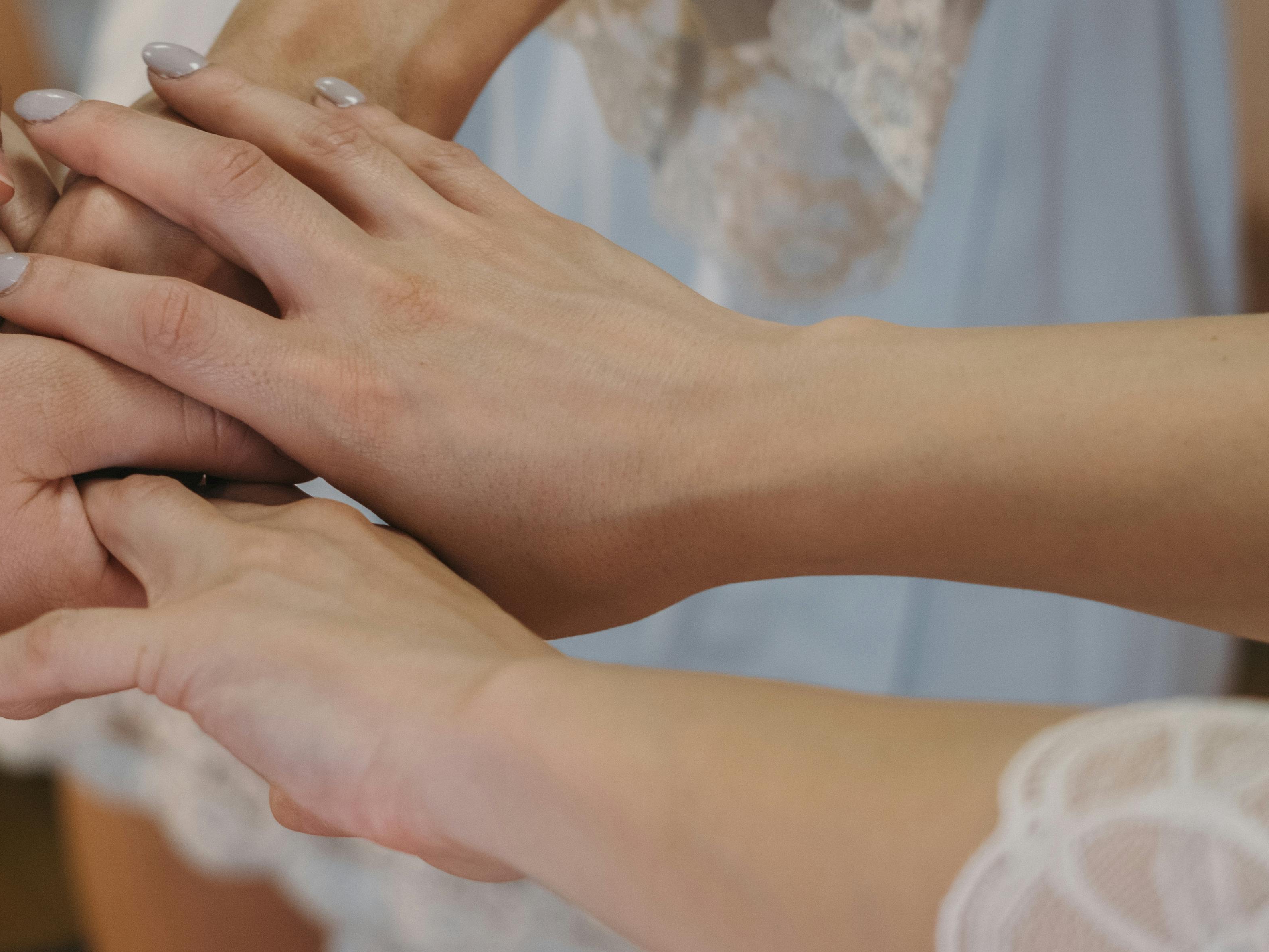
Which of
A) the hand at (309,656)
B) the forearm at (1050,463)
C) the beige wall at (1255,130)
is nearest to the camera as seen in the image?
the hand at (309,656)

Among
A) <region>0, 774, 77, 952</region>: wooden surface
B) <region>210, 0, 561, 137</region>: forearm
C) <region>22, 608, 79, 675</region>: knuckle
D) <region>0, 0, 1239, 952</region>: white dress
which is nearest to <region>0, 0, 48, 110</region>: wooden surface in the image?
<region>0, 0, 1239, 952</region>: white dress

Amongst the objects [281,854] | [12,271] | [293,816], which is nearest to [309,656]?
[293,816]

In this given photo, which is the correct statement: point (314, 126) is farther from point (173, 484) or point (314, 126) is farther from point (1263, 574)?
point (1263, 574)

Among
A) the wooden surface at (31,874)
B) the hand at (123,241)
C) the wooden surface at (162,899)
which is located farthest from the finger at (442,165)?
the wooden surface at (31,874)

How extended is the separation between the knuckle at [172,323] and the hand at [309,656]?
7 centimetres

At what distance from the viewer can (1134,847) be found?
0.23 metres

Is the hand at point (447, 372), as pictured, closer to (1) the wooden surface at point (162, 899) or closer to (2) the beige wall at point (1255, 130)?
(1) the wooden surface at point (162, 899)

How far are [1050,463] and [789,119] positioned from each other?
0.44 metres

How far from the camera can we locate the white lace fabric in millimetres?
762

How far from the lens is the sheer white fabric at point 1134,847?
0.22 meters

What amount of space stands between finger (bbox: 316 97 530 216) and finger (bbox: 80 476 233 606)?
0.22 metres

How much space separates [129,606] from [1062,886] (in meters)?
0.45

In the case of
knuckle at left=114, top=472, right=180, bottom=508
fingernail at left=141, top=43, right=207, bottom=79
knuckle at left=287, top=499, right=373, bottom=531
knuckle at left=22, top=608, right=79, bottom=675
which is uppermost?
fingernail at left=141, top=43, right=207, bottom=79

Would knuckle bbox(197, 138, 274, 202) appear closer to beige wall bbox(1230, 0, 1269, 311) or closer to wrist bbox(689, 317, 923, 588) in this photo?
wrist bbox(689, 317, 923, 588)
